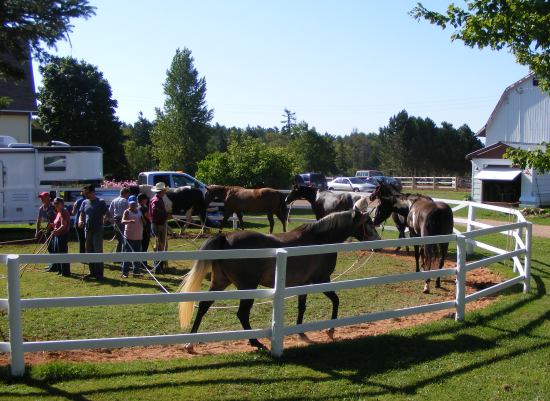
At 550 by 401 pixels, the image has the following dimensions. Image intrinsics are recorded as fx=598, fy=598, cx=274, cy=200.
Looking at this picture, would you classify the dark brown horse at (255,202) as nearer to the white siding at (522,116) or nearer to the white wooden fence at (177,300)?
the white wooden fence at (177,300)

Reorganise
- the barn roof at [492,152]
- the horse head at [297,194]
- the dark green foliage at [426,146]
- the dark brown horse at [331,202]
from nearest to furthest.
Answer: the dark brown horse at [331,202], the horse head at [297,194], the barn roof at [492,152], the dark green foliage at [426,146]

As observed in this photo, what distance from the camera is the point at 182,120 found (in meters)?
62.7

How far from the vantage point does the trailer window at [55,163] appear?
20375 mm

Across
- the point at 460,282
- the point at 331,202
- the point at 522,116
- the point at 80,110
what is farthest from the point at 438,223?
the point at 80,110

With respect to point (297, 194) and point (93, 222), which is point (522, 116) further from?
point (93, 222)

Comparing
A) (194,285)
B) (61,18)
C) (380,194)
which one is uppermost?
(61,18)

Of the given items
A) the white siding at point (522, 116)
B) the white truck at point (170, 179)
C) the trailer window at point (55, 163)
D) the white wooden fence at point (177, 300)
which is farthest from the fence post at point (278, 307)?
the white siding at point (522, 116)

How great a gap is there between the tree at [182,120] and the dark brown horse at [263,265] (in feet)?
171

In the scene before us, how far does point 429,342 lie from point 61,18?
7.25 m

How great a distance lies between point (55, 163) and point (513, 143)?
24246mm

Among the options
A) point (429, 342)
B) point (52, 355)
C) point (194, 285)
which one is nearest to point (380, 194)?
point (429, 342)

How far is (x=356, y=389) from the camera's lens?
5.50m

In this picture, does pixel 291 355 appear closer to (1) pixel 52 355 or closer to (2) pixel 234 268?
(2) pixel 234 268

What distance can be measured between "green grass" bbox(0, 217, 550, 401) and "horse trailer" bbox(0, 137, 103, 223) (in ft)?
41.7
